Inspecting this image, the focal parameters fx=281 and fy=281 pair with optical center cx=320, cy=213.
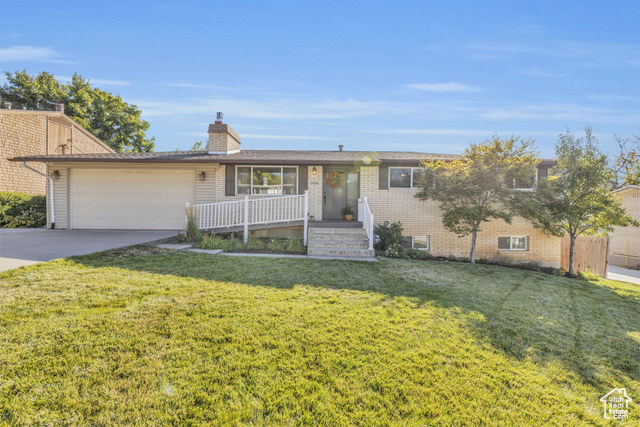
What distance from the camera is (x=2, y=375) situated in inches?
81.0

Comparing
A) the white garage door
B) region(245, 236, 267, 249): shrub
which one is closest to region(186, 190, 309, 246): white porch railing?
region(245, 236, 267, 249): shrub

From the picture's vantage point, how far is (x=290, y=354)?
2.55m

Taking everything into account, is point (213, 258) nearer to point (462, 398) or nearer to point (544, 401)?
point (462, 398)

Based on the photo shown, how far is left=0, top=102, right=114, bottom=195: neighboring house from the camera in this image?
44.1 ft

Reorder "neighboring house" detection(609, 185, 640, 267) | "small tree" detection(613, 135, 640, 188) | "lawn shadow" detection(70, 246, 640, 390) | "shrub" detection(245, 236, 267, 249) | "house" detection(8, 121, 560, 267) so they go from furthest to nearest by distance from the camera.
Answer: "small tree" detection(613, 135, 640, 188) → "neighboring house" detection(609, 185, 640, 267) → "house" detection(8, 121, 560, 267) → "shrub" detection(245, 236, 267, 249) → "lawn shadow" detection(70, 246, 640, 390)

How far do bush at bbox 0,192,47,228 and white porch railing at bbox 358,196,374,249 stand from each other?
43.2 ft

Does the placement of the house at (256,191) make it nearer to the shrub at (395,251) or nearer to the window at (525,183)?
the window at (525,183)

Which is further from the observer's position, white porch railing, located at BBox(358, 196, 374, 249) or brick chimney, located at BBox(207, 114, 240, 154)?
brick chimney, located at BBox(207, 114, 240, 154)

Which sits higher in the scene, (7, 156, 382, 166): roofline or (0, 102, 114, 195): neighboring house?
(0, 102, 114, 195): neighboring house

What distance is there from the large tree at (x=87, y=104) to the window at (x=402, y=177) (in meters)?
25.1

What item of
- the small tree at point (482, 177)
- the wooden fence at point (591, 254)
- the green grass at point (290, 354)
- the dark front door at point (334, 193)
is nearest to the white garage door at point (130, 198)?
the dark front door at point (334, 193)

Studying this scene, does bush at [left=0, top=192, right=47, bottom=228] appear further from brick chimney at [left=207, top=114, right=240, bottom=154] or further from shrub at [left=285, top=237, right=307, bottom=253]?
shrub at [left=285, top=237, right=307, bottom=253]

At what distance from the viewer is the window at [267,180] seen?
1045 cm

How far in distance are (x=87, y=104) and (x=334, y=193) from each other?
2445 cm
